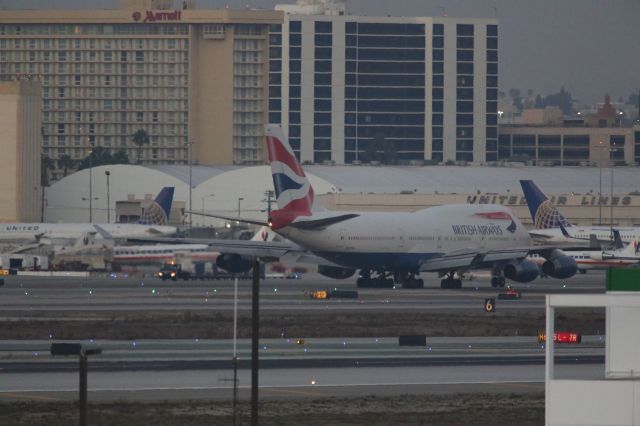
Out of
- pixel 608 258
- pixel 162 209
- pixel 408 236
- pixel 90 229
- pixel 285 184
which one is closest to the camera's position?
pixel 285 184

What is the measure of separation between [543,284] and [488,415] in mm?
63571

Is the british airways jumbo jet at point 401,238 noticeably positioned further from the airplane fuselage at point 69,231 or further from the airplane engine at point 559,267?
the airplane fuselage at point 69,231

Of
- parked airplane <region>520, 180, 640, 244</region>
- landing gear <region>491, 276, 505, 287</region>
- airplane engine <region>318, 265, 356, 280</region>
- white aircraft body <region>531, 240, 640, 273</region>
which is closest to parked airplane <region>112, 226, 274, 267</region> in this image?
parked airplane <region>520, 180, 640, 244</region>

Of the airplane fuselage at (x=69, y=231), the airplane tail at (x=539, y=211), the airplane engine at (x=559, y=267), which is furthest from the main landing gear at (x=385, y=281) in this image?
the airplane fuselage at (x=69, y=231)

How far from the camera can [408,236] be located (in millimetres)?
90500

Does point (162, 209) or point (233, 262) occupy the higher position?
point (162, 209)

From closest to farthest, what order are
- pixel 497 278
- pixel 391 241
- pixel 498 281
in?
pixel 391 241, pixel 498 281, pixel 497 278

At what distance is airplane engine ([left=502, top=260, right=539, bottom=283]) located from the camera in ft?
290

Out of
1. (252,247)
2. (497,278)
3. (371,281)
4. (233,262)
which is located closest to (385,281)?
(371,281)

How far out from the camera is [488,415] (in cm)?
3588

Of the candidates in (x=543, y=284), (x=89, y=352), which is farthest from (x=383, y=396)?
(x=543, y=284)

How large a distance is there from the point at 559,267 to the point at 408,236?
28.9ft

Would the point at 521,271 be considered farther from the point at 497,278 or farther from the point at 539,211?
the point at 539,211

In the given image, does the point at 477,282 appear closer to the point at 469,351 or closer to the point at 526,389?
the point at 469,351
